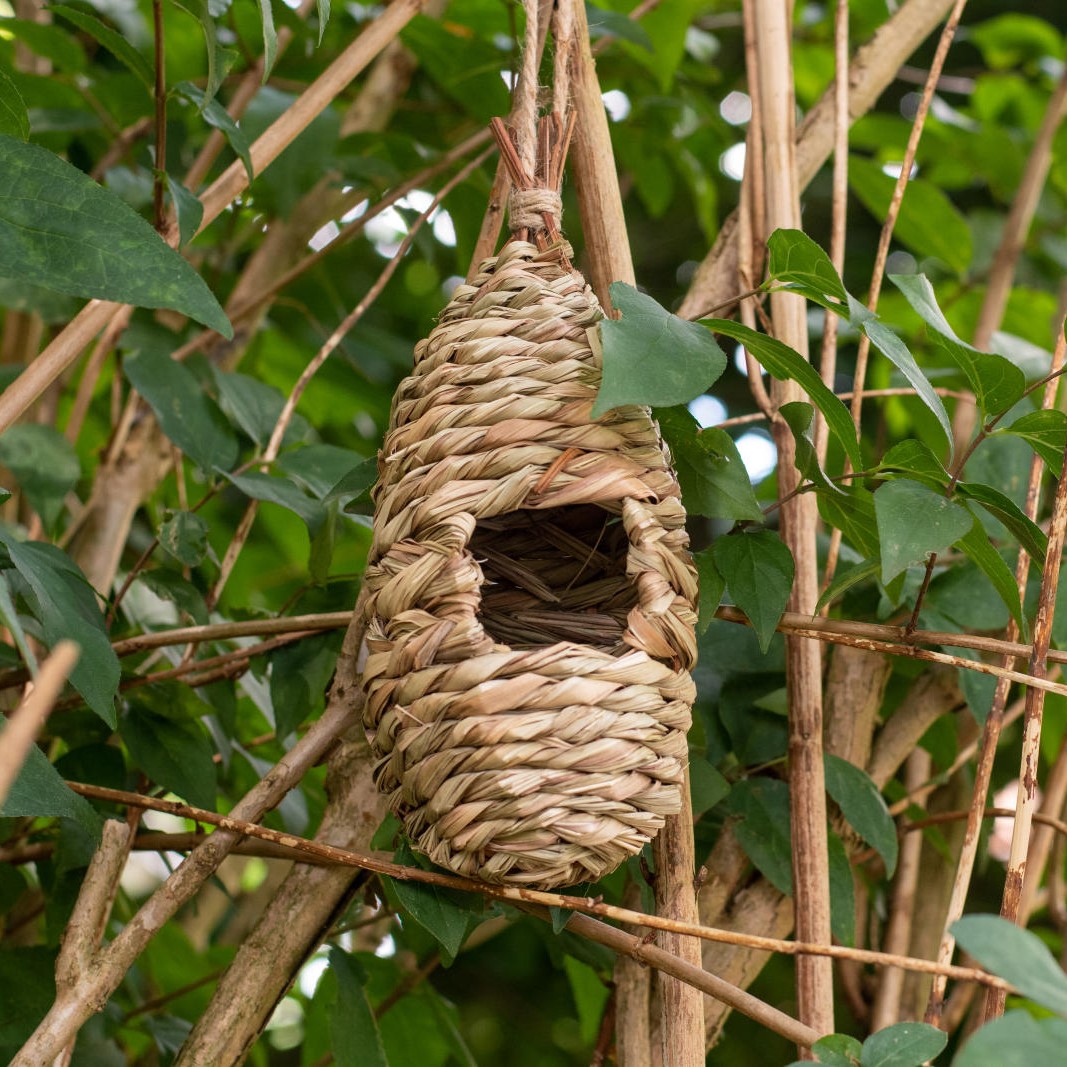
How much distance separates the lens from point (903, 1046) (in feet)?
1.36

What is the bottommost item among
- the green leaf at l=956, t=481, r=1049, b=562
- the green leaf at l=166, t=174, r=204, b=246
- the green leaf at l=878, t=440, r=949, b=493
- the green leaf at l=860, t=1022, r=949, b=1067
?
the green leaf at l=860, t=1022, r=949, b=1067

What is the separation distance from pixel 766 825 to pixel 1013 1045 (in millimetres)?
377

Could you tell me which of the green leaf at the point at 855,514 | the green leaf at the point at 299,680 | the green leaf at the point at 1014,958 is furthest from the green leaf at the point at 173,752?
the green leaf at the point at 1014,958

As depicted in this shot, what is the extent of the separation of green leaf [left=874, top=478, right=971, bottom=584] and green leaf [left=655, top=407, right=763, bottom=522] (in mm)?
66

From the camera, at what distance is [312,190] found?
3.65ft

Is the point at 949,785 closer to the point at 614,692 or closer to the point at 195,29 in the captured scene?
the point at 614,692

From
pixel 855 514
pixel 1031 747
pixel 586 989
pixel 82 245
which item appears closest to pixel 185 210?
pixel 82 245

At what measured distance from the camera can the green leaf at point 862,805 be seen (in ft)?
2.20

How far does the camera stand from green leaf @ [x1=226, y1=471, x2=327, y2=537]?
72 centimetres

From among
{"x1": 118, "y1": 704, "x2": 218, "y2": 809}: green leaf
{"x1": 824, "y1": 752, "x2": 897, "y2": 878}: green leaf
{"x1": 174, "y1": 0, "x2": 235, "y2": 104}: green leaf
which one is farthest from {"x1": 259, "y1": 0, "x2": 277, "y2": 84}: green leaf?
{"x1": 824, "y1": 752, "x2": 897, "y2": 878}: green leaf

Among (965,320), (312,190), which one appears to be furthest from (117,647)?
(965,320)

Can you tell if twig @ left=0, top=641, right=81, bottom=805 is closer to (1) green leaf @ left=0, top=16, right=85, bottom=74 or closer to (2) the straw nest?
(2) the straw nest

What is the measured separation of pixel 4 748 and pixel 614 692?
0.25m

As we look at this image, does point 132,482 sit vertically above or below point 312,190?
below
